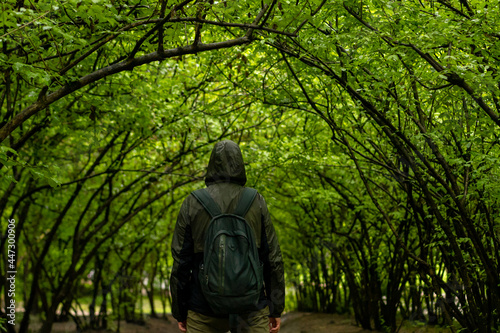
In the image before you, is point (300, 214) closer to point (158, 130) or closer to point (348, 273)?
point (348, 273)

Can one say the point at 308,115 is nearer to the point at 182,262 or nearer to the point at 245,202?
the point at 245,202

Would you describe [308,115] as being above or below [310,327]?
above

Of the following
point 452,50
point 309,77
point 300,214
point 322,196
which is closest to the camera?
point 452,50

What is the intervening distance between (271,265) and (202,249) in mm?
501

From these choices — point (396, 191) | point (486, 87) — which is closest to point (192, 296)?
point (486, 87)

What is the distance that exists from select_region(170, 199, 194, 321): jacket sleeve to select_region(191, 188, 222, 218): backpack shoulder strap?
0.11 m

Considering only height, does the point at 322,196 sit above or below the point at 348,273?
above

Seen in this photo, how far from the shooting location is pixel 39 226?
1266cm

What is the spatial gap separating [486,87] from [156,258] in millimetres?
13446

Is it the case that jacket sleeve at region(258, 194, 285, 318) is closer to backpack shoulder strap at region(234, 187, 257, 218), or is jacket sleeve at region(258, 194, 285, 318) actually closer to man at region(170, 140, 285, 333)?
man at region(170, 140, 285, 333)

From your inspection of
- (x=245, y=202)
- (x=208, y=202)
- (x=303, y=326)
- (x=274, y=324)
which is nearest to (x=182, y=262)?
(x=208, y=202)

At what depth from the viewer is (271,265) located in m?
3.77

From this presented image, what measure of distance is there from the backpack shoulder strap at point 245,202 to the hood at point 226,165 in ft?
0.46

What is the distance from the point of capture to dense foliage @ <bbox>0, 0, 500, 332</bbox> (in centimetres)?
456
